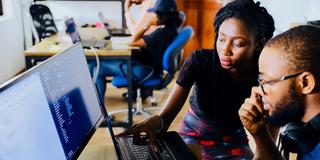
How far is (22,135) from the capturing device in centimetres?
76

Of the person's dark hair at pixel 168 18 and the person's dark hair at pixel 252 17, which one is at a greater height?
the person's dark hair at pixel 252 17

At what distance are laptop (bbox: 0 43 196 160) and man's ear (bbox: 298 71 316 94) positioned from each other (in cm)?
41

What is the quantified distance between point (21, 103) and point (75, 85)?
350 millimetres

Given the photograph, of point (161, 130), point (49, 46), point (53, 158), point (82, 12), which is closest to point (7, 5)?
point (82, 12)

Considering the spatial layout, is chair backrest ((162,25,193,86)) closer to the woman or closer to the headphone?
the woman

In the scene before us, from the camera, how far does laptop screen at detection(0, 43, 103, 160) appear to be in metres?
0.73

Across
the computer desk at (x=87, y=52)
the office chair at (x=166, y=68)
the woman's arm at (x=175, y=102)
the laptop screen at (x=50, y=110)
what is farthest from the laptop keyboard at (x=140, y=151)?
the office chair at (x=166, y=68)

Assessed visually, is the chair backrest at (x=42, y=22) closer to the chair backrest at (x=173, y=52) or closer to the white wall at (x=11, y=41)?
the white wall at (x=11, y=41)

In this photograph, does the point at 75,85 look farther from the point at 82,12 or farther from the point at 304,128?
the point at 82,12

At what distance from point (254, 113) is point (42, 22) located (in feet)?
9.72

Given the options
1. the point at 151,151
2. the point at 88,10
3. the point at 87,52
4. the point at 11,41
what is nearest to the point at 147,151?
the point at 151,151

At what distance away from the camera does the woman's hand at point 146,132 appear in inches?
50.2

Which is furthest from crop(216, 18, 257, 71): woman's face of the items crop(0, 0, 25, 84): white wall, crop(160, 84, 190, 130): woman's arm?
crop(0, 0, 25, 84): white wall

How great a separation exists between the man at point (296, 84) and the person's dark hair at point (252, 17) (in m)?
0.35
